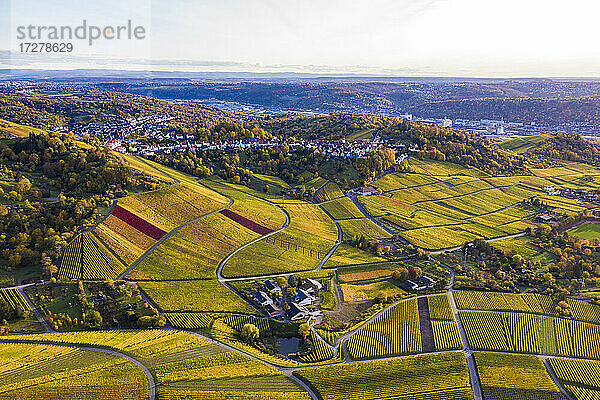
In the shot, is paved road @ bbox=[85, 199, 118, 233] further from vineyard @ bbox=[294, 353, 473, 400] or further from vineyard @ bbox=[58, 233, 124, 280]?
vineyard @ bbox=[294, 353, 473, 400]

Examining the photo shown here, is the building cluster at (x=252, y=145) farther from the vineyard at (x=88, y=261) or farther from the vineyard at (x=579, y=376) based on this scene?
the vineyard at (x=579, y=376)

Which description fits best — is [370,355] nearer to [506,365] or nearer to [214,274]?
[506,365]

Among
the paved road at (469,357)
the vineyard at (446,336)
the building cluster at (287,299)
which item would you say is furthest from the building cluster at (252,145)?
the vineyard at (446,336)

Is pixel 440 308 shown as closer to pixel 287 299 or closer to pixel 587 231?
pixel 287 299

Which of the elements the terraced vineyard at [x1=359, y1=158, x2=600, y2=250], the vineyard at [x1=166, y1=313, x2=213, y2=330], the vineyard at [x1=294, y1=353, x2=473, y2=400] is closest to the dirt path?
the vineyard at [x1=294, y1=353, x2=473, y2=400]

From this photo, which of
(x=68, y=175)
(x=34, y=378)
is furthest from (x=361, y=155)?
(x=34, y=378)

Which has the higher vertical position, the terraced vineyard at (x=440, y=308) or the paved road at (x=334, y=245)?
the paved road at (x=334, y=245)

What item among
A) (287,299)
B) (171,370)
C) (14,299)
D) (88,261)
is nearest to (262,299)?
(287,299)
